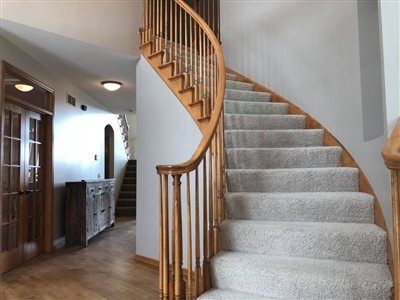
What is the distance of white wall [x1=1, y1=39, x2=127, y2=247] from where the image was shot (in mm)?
4056

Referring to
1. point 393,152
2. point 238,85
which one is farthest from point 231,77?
A: point 393,152

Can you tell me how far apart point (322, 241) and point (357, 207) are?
448 millimetres

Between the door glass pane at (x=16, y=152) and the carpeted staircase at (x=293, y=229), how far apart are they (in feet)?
8.61

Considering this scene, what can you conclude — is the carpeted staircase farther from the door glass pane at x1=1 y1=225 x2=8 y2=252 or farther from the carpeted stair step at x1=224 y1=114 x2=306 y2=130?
the door glass pane at x1=1 y1=225 x2=8 y2=252

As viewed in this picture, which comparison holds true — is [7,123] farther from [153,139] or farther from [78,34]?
[153,139]

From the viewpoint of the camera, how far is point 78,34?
11.8 ft

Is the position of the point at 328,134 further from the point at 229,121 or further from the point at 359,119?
the point at 229,121

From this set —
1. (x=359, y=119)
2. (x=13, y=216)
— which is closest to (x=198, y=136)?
(x=359, y=119)

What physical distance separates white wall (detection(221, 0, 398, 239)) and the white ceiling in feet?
5.19

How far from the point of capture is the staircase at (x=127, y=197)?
795 cm

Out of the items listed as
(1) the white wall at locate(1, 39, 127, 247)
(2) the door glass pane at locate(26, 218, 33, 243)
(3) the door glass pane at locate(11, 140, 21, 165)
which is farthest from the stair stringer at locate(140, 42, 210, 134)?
(2) the door glass pane at locate(26, 218, 33, 243)

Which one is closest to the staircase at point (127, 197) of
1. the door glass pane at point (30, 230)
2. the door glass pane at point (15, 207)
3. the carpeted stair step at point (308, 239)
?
the door glass pane at point (30, 230)

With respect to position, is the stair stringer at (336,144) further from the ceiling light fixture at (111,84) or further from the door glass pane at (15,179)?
the door glass pane at (15,179)

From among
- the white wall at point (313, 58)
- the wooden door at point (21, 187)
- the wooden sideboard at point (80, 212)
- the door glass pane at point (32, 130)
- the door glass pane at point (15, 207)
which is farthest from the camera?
the wooden sideboard at point (80, 212)
